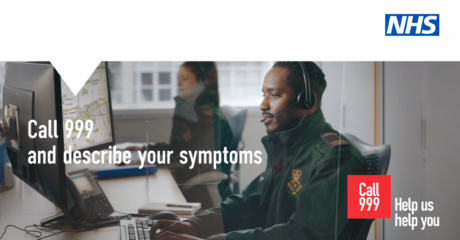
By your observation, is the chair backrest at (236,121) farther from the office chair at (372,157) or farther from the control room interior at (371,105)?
the office chair at (372,157)

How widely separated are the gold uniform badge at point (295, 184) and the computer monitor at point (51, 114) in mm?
613

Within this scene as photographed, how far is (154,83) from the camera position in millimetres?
1343

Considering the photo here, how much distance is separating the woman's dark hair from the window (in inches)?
2.0

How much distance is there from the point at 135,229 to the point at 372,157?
0.79 metres

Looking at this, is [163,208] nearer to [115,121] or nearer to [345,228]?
[115,121]

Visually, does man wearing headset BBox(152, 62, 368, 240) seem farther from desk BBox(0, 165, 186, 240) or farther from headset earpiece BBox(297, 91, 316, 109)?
desk BBox(0, 165, 186, 240)

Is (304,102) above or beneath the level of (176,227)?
above

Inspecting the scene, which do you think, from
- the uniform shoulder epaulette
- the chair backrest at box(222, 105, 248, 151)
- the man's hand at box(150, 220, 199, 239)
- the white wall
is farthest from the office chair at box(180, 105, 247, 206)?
the white wall

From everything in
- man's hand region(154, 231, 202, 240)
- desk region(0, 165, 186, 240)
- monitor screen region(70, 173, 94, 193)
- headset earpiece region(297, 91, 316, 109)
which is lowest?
man's hand region(154, 231, 202, 240)

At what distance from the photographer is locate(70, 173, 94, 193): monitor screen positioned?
124 cm

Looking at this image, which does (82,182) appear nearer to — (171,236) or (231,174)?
(171,236)
